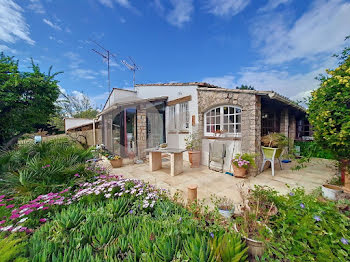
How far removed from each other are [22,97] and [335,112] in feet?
26.8

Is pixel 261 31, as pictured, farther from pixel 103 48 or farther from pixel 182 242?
pixel 103 48

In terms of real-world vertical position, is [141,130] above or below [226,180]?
above

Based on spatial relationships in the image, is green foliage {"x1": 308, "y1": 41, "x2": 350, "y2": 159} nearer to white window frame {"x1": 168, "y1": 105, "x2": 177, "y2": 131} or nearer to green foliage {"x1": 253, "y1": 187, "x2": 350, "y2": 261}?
green foliage {"x1": 253, "y1": 187, "x2": 350, "y2": 261}

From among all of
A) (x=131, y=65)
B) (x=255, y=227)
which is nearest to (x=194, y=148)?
(x=255, y=227)

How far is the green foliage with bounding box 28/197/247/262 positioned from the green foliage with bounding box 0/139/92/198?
136cm

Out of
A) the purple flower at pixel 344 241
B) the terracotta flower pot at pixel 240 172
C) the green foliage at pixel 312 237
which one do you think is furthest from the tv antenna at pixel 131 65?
the purple flower at pixel 344 241

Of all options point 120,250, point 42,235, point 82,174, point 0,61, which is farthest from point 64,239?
point 0,61

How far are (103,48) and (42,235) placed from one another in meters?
9.97

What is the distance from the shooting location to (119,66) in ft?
30.1

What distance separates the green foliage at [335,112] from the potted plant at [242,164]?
1604 mm

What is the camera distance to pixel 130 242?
1.28 m

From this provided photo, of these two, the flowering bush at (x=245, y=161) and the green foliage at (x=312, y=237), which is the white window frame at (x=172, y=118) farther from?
the green foliage at (x=312, y=237)

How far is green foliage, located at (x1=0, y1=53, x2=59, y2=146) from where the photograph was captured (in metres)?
4.09

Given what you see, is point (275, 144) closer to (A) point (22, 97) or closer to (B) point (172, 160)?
(B) point (172, 160)
